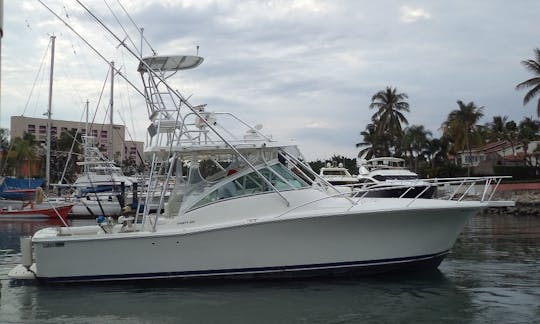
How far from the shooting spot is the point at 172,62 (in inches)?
427

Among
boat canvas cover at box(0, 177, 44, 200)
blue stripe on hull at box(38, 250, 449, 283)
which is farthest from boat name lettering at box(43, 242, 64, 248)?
boat canvas cover at box(0, 177, 44, 200)

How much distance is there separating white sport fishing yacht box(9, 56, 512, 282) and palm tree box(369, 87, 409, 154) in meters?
48.9

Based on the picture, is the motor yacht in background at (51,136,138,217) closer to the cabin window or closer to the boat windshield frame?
the boat windshield frame

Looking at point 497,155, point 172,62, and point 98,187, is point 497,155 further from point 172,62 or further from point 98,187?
point 172,62

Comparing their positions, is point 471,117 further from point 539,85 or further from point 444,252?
point 444,252

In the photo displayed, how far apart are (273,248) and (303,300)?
1133mm

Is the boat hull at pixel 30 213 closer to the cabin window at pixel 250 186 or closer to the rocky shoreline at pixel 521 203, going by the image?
the cabin window at pixel 250 186

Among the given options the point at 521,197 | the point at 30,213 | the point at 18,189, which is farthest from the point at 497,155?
the point at 30,213

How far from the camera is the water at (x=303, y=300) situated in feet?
25.1

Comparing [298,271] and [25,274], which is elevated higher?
[298,271]

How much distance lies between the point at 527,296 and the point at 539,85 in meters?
35.9

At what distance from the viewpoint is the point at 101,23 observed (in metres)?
9.22

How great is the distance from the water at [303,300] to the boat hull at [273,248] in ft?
0.89

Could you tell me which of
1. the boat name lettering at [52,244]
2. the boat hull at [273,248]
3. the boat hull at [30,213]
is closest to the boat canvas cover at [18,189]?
the boat hull at [30,213]
